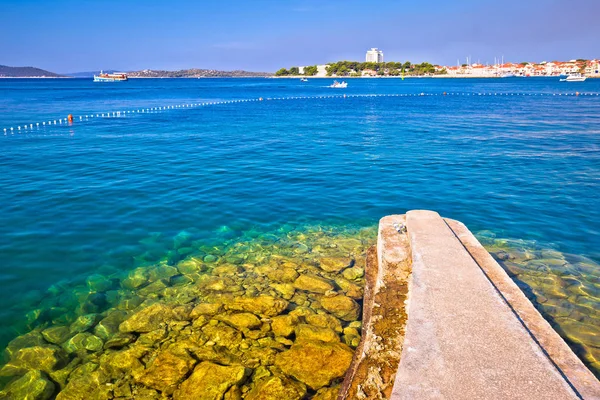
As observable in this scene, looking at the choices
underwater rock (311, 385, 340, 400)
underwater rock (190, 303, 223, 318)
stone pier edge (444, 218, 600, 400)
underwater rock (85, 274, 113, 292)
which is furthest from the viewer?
underwater rock (85, 274, 113, 292)

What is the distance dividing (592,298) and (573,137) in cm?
2465

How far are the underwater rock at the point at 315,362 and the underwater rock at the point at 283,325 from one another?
1.82ft

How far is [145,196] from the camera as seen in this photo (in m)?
16.8

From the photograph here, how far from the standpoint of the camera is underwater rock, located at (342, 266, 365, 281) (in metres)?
9.96

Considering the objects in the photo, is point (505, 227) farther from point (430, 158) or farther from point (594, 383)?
point (430, 158)

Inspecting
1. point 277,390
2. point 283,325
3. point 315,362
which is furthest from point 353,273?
point 277,390

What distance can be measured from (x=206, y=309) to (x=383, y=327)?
12.8 ft

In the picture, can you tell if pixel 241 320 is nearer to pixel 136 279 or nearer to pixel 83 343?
pixel 83 343

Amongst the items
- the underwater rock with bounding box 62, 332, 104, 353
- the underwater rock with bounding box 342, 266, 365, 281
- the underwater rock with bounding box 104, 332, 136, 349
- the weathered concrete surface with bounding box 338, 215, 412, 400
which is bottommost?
the underwater rock with bounding box 62, 332, 104, 353

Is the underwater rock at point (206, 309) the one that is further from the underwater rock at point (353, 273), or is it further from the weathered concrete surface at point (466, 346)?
the weathered concrete surface at point (466, 346)

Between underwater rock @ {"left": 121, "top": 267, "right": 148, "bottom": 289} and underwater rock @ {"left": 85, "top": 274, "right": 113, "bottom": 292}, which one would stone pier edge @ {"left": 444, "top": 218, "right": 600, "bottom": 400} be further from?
underwater rock @ {"left": 85, "top": 274, "right": 113, "bottom": 292}

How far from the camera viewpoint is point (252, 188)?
18.1 metres

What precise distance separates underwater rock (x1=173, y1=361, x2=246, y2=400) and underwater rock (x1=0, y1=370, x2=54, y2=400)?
6.87 feet

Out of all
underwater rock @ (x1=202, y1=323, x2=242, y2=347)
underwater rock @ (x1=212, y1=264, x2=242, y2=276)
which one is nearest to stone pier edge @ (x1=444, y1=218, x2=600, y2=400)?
underwater rock @ (x1=202, y1=323, x2=242, y2=347)
